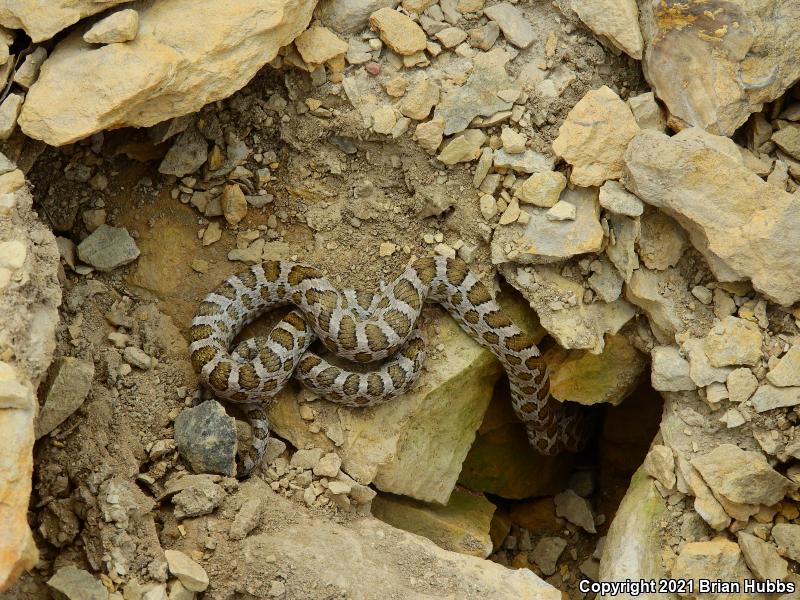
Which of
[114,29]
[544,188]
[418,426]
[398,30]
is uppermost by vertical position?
[114,29]

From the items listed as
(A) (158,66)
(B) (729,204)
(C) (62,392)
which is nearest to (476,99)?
(B) (729,204)

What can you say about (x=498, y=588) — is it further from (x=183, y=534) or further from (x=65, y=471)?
(x=65, y=471)

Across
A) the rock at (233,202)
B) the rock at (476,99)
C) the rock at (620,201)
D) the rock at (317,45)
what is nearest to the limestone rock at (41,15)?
the rock at (317,45)

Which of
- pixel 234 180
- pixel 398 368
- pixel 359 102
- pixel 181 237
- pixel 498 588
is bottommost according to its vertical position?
pixel 498 588

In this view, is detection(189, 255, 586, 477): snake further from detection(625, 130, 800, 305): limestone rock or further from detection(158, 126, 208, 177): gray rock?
detection(625, 130, 800, 305): limestone rock

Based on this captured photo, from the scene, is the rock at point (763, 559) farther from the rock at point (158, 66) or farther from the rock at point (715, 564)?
the rock at point (158, 66)

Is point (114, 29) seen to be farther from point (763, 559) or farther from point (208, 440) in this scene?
point (763, 559)

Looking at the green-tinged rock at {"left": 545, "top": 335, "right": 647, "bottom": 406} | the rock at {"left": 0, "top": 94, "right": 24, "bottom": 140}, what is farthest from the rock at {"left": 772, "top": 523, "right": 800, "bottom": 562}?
the rock at {"left": 0, "top": 94, "right": 24, "bottom": 140}

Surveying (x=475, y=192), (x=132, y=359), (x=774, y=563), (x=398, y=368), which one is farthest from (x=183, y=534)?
(x=774, y=563)
